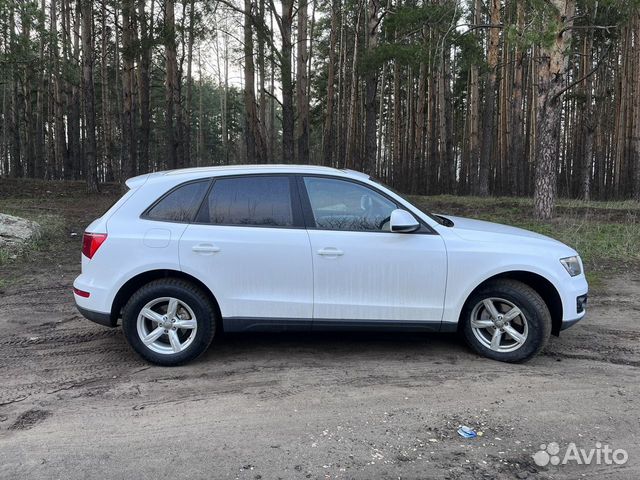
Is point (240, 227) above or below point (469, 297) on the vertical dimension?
above

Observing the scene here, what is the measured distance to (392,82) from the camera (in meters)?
37.0

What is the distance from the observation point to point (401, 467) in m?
2.99

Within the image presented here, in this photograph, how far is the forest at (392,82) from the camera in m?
13.9

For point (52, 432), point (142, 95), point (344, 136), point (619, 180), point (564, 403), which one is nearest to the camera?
point (52, 432)

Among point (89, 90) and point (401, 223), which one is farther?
point (89, 90)

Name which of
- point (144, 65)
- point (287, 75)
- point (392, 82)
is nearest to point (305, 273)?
point (287, 75)

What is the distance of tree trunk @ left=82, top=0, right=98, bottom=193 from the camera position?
17.4 meters

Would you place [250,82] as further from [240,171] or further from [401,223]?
[401,223]

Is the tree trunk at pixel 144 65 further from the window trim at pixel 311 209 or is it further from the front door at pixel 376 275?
the front door at pixel 376 275

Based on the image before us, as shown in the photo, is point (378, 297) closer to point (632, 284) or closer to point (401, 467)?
point (401, 467)

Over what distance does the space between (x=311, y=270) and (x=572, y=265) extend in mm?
2358

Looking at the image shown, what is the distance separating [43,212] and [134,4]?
29.6ft

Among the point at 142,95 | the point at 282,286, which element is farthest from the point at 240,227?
the point at 142,95

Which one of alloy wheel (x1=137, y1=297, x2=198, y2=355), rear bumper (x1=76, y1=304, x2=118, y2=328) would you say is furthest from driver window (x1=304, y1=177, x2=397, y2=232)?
rear bumper (x1=76, y1=304, x2=118, y2=328)
